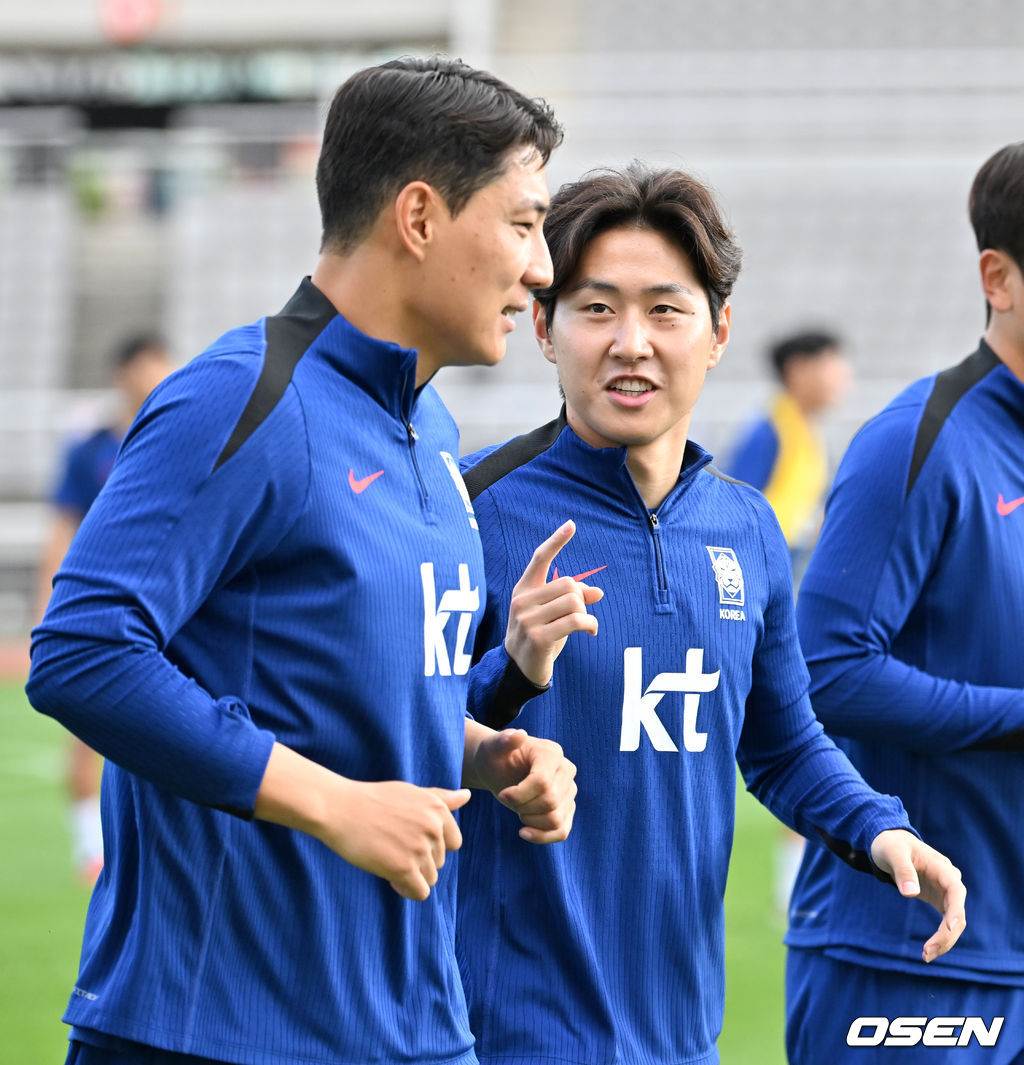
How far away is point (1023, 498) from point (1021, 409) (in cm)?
17

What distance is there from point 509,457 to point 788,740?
662mm

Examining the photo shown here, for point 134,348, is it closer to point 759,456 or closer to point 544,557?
point 759,456

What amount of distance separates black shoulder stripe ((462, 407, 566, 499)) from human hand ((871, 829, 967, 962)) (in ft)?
2.69

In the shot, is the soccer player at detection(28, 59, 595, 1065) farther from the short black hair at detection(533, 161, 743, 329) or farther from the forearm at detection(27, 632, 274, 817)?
the short black hair at detection(533, 161, 743, 329)

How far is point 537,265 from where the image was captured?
7.03 feet

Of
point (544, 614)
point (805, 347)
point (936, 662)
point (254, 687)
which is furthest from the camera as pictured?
point (805, 347)

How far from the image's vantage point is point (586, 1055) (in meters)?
2.36

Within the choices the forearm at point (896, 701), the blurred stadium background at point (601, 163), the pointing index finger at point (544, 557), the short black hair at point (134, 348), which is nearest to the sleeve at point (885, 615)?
the forearm at point (896, 701)

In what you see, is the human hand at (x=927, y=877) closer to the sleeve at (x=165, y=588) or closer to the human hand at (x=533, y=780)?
the human hand at (x=533, y=780)

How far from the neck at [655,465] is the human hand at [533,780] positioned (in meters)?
0.60

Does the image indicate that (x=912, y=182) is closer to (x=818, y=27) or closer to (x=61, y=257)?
(x=818, y=27)

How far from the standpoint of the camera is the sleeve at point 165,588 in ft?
5.75

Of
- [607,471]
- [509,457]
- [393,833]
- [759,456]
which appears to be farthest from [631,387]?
[759,456]

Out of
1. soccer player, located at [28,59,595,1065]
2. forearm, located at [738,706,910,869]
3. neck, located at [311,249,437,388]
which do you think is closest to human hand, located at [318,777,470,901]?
soccer player, located at [28,59,595,1065]
